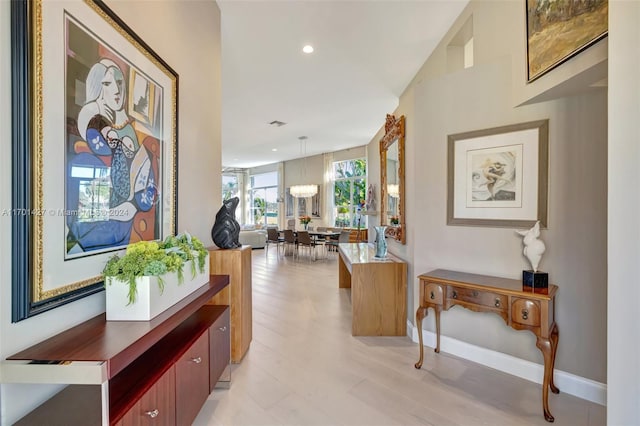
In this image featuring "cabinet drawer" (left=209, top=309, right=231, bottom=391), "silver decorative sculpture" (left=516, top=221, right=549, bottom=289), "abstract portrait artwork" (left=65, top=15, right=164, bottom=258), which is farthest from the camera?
"silver decorative sculpture" (left=516, top=221, right=549, bottom=289)

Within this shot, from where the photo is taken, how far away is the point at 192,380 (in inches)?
60.0

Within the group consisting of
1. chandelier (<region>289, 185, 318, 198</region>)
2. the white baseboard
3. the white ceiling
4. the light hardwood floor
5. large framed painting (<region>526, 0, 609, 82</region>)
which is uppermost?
the white ceiling

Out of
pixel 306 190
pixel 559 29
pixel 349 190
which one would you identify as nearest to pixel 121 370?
pixel 559 29

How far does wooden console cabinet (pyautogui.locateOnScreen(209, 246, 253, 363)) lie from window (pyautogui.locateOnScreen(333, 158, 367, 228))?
675 centimetres

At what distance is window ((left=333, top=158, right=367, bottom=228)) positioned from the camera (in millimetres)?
9180

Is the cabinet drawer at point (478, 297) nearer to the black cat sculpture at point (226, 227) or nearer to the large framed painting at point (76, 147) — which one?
the black cat sculpture at point (226, 227)

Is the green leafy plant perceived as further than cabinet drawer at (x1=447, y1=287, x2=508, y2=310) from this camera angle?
No

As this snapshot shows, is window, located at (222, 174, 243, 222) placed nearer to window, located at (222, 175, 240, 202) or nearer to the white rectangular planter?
window, located at (222, 175, 240, 202)

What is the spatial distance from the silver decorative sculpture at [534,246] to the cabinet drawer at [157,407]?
2432 mm

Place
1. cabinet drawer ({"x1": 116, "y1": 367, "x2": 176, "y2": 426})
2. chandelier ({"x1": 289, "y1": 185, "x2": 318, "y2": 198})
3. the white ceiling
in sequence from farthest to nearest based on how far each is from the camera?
1. chandelier ({"x1": 289, "y1": 185, "x2": 318, "y2": 198})
2. the white ceiling
3. cabinet drawer ({"x1": 116, "y1": 367, "x2": 176, "y2": 426})

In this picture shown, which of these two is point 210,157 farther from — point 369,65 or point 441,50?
point 441,50

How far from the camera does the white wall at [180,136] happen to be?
2.97 feet

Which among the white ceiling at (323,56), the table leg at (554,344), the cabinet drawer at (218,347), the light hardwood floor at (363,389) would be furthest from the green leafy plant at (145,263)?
the table leg at (554,344)

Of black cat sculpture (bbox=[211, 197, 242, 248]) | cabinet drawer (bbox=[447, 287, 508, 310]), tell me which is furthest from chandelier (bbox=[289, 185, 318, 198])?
cabinet drawer (bbox=[447, 287, 508, 310])
